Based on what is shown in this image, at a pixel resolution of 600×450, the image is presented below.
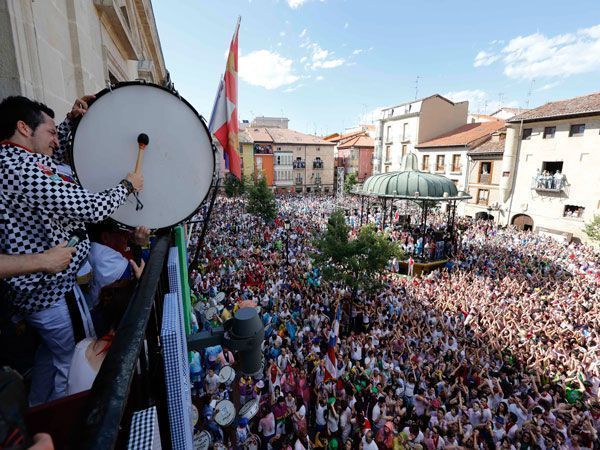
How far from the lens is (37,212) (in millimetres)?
1738

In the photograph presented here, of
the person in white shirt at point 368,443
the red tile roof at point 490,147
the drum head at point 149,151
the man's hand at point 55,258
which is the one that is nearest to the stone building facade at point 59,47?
the drum head at point 149,151

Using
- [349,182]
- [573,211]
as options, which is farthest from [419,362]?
[349,182]

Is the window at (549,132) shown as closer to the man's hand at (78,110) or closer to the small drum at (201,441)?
the small drum at (201,441)

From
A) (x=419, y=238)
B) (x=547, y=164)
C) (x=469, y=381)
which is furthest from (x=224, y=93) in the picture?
(x=547, y=164)

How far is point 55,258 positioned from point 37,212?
32 centimetres

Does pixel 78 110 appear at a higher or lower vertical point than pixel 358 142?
lower

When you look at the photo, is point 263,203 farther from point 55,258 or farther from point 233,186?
point 55,258

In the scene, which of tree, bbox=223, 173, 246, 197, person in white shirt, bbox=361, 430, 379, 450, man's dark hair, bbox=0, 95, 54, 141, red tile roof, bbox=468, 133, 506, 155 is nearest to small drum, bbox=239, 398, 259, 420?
person in white shirt, bbox=361, 430, 379, 450

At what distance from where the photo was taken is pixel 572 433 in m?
6.41

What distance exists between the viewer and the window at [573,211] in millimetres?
23359

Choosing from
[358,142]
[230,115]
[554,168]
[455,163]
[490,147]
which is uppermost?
[358,142]

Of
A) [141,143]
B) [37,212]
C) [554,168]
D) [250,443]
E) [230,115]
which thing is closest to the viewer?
[37,212]

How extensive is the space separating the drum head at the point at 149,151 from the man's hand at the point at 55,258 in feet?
2.53

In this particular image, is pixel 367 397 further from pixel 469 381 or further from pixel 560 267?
pixel 560 267
